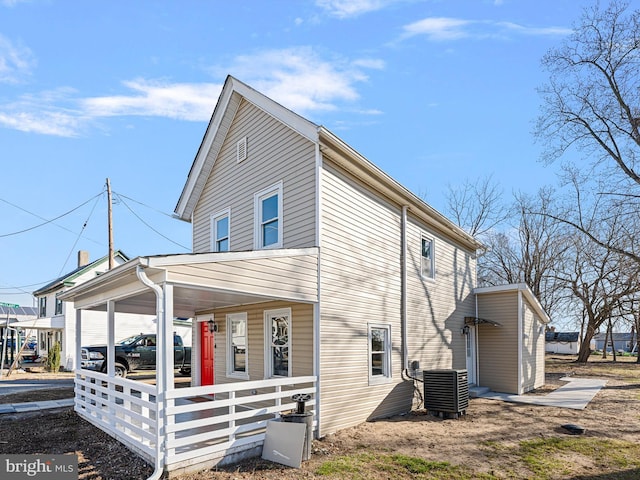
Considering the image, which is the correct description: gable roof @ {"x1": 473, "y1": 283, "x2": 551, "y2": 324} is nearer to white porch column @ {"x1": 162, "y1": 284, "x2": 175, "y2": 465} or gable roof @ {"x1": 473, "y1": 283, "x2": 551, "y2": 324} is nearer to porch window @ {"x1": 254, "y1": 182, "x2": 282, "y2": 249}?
porch window @ {"x1": 254, "y1": 182, "x2": 282, "y2": 249}

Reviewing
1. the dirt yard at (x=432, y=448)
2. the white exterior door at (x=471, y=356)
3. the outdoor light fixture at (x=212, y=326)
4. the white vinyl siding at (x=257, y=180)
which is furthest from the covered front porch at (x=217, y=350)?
the white exterior door at (x=471, y=356)

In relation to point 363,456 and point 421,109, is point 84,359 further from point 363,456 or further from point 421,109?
point 421,109

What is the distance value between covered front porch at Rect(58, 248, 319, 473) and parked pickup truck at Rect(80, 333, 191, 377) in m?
7.13

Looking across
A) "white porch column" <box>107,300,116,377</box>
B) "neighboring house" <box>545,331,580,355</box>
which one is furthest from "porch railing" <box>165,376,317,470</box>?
"neighboring house" <box>545,331,580,355</box>

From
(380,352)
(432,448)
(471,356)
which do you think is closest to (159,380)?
(432,448)

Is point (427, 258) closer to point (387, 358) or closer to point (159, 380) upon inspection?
point (387, 358)

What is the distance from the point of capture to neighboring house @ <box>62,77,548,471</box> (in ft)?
22.5

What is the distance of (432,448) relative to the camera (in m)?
7.88

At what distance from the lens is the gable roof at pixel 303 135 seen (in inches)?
356

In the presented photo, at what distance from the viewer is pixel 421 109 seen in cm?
1142

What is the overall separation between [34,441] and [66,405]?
4.21m

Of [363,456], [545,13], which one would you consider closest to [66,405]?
[363,456]

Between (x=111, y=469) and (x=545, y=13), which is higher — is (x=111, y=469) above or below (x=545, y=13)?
below

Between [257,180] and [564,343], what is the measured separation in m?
46.8
